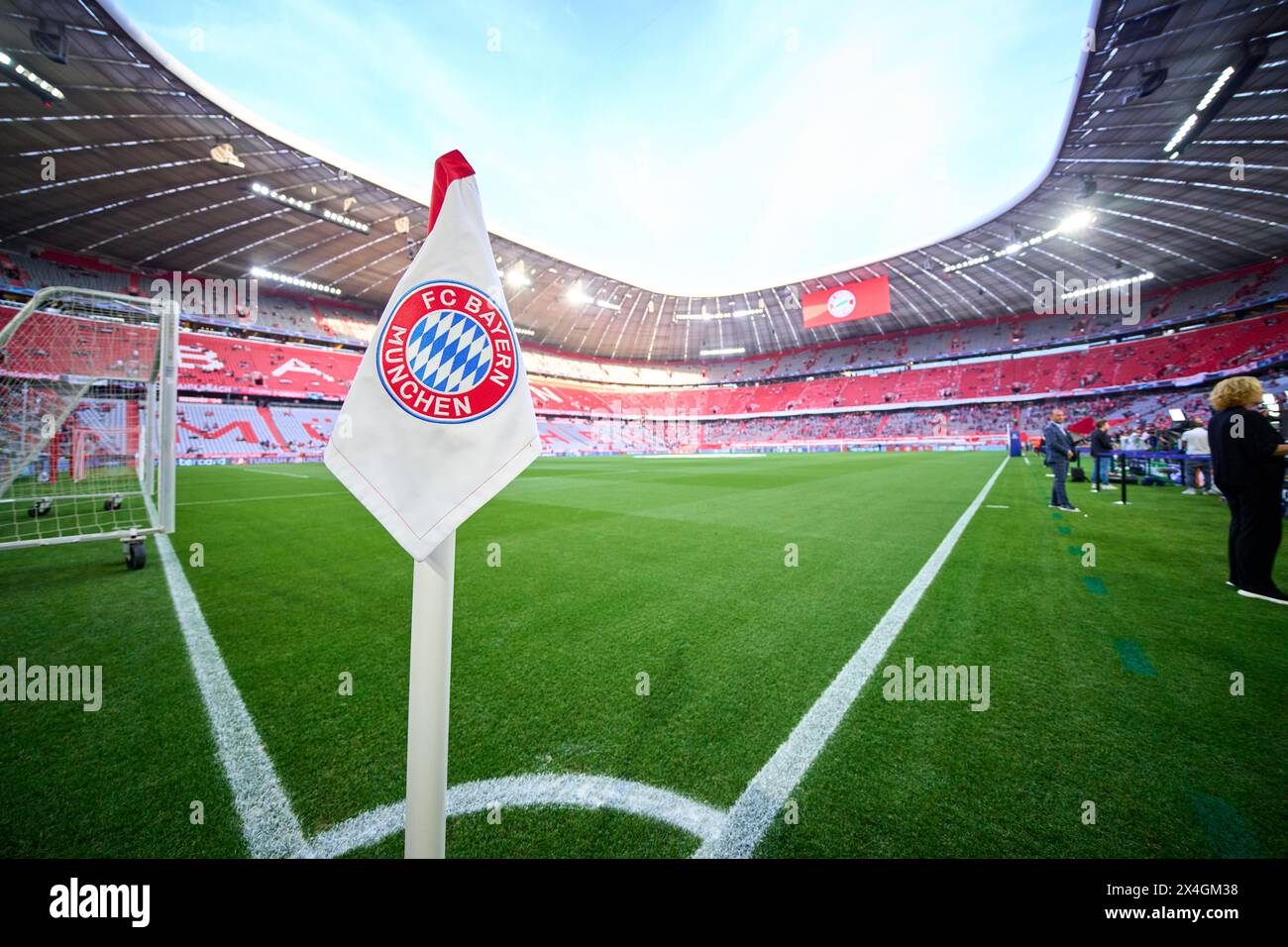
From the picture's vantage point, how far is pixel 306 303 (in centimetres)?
4309

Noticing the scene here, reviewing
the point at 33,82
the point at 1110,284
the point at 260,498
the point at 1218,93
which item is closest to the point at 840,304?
the point at 1110,284

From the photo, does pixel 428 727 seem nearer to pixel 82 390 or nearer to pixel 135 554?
pixel 135 554

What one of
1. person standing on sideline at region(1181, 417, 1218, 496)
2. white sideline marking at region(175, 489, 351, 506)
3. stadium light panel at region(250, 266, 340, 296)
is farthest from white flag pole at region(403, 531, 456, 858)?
stadium light panel at region(250, 266, 340, 296)

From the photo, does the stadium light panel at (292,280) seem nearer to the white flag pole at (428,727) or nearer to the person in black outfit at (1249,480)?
the white flag pole at (428,727)

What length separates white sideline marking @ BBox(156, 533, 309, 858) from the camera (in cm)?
137

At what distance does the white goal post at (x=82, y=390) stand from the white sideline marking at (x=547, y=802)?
4091 mm

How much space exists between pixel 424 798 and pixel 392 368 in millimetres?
1004

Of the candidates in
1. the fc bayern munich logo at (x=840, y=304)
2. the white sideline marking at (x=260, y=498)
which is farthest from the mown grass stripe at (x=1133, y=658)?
the fc bayern munich logo at (x=840, y=304)

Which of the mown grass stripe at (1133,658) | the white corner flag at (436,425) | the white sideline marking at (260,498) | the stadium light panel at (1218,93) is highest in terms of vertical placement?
the stadium light panel at (1218,93)

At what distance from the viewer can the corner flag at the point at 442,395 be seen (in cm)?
108

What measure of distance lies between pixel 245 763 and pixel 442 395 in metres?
1.71

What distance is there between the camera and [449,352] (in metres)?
1.17
